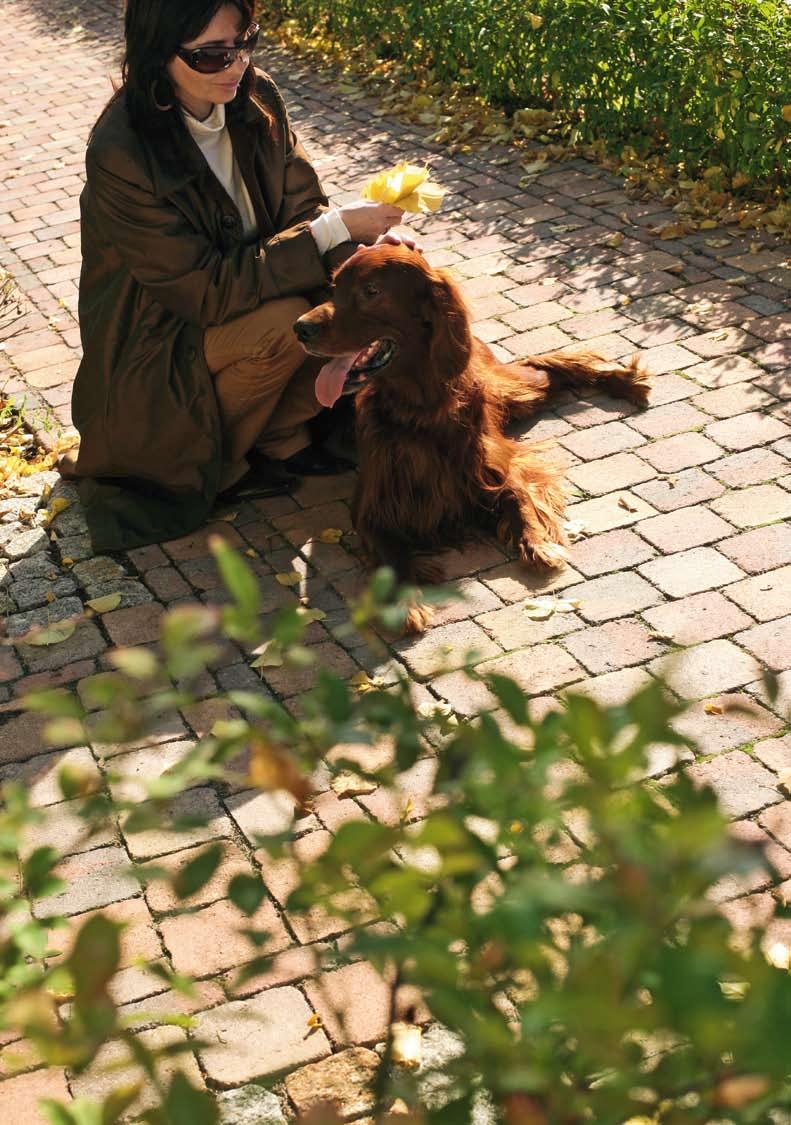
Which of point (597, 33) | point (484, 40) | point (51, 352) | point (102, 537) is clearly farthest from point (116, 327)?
point (484, 40)

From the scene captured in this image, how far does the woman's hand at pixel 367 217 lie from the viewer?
450 centimetres

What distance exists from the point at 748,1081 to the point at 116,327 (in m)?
3.97

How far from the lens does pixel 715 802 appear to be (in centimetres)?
102

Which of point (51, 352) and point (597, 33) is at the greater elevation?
point (597, 33)

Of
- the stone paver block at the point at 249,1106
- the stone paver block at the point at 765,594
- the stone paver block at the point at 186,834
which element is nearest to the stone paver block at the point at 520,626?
the stone paver block at the point at 765,594

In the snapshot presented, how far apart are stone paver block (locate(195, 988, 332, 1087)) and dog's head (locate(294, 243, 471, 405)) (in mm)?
2014

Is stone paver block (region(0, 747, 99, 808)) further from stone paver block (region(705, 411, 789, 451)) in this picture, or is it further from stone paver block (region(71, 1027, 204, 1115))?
stone paver block (region(705, 411, 789, 451))

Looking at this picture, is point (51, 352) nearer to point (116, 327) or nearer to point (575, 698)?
point (116, 327)

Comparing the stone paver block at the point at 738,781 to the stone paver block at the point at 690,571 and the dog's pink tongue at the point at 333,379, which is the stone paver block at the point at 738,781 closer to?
the stone paver block at the point at 690,571

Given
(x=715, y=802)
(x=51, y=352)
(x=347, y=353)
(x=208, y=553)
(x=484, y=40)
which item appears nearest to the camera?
(x=715, y=802)

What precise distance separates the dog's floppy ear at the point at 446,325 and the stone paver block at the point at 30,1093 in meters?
2.31

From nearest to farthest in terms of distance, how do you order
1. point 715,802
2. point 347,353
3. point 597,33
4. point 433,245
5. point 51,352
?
point 715,802
point 347,353
point 51,352
point 433,245
point 597,33

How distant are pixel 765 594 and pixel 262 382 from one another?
1.81 metres

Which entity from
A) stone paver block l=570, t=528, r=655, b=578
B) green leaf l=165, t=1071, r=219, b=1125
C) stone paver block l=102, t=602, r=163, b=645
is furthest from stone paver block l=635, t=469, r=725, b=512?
green leaf l=165, t=1071, r=219, b=1125
